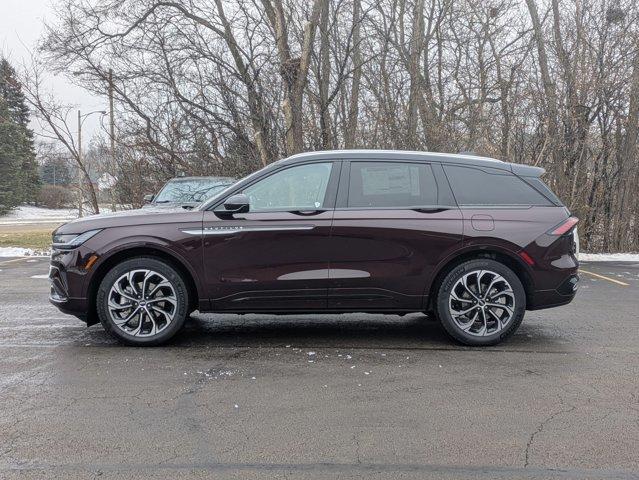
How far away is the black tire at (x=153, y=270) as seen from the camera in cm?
493

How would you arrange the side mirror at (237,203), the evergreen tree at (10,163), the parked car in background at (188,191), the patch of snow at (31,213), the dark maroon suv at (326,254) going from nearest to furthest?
the side mirror at (237,203) → the dark maroon suv at (326,254) → the parked car in background at (188,191) → the patch of snow at (31,213) → the evergreen tree at (10,163)

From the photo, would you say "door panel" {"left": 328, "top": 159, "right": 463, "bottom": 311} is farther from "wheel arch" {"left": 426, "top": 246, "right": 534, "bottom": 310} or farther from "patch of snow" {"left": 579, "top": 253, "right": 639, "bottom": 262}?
"patch of snow" {"left": 579, "top": 253, "right": 639, "bottom": 262}

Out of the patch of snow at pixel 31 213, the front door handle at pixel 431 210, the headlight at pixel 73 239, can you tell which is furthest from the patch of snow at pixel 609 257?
the patch of snow at pixel 31 213

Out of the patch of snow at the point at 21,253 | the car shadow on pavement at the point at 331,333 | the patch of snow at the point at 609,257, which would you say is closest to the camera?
the car shadow on pavement at the point at 331,333

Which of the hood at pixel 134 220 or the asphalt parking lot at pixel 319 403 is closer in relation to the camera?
the asphalt parking lot at pixel 319 403

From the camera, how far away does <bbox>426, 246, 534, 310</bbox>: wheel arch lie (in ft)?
16.4

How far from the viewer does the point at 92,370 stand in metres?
4.36

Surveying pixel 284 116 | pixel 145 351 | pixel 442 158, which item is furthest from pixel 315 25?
pixel 145 351

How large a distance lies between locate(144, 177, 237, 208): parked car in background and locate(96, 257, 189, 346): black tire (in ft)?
16.3

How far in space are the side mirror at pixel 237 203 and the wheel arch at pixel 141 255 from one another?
64 cm

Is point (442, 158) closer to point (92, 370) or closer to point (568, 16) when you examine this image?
point (92, 370)

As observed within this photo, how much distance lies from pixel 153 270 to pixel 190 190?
5627 mm

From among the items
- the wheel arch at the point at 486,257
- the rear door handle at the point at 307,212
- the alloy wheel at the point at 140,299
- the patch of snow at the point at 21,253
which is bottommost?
the patch of snow at the point at 21,253

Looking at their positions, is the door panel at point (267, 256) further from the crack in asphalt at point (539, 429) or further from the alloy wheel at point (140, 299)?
the crack in asphalt at point (539, 429)
